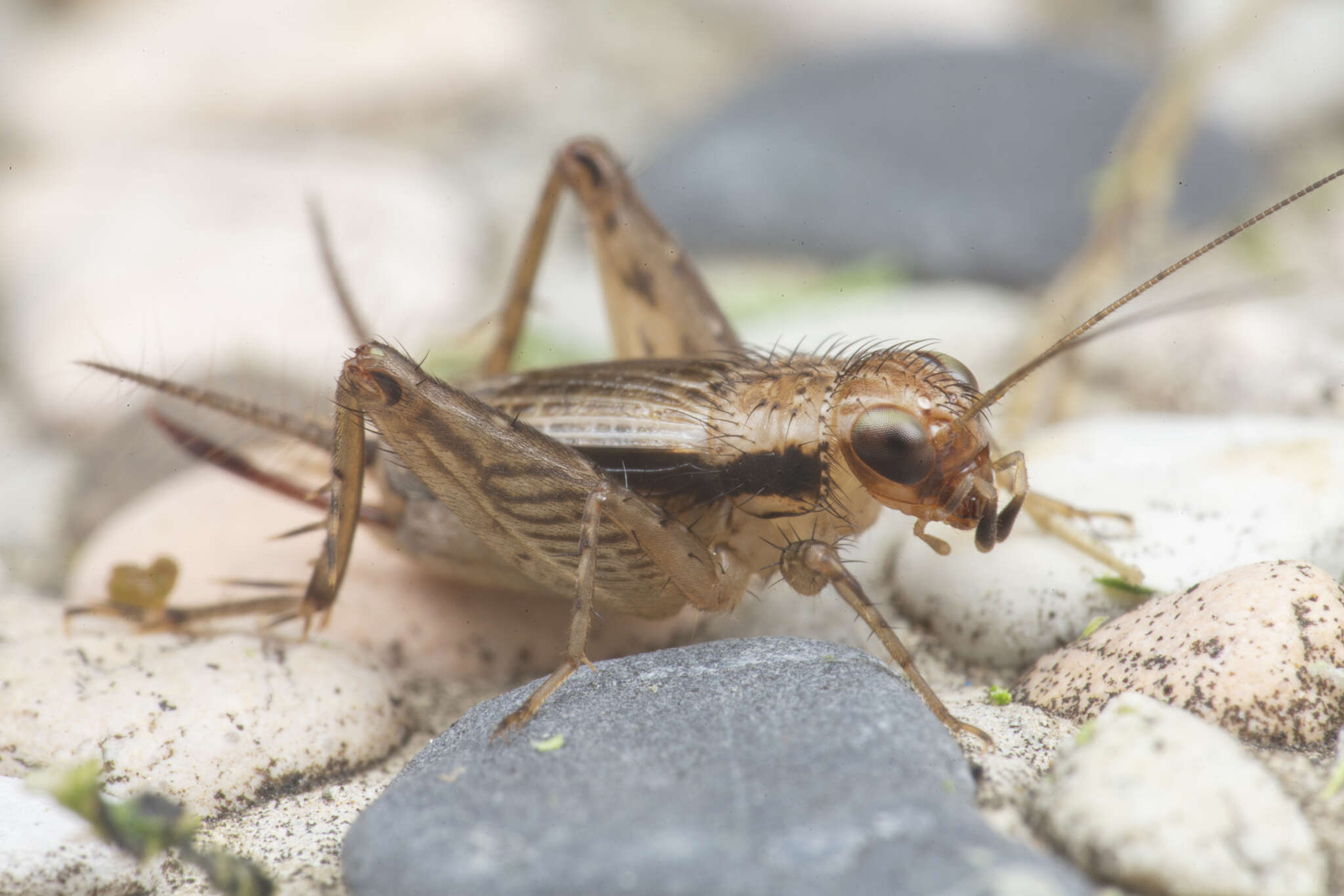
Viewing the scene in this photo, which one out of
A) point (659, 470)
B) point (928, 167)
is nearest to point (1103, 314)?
point (659, 470)

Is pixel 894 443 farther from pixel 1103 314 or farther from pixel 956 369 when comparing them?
pixel 1103 314

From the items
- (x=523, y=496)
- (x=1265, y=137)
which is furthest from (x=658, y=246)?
(x=1265, y=137)

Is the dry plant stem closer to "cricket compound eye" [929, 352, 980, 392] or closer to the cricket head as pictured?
"cricket compound eye" [929, 352, 980, 392]

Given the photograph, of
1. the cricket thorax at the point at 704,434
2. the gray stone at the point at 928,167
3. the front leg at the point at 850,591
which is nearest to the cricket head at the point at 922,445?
the cricket thorax at the point at 704,434

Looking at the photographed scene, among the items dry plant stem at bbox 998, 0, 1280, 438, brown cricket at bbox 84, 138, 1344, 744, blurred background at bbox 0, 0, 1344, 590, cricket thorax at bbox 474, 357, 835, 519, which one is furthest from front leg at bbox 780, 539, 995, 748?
dry plant stem at bbox 998, 0, 1280, 438

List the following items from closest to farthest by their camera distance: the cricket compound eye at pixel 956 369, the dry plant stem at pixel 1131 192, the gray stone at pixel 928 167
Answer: the cricket compound eye at pixel 956 369 → the dry plant stem at pixel 1131 192 → the gray stone at pixel 928 167

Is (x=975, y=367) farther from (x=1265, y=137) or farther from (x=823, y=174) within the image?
(x=1265, y=137)

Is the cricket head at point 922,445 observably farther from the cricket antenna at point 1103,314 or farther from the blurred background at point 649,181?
the blurred background at point 649,181
